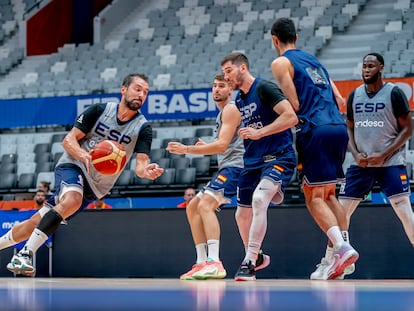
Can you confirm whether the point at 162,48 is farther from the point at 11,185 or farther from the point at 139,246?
the point at 139,246

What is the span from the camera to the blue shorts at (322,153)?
7.03 meters

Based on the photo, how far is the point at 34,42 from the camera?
25188mm

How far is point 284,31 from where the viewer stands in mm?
7164

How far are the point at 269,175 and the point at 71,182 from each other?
1824 mm

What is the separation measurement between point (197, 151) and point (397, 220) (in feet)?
9.32

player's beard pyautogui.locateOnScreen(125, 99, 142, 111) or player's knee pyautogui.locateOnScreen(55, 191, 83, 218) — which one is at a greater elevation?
player's beard pyautogui.locateOnScreen(125, 99, 142, 111)

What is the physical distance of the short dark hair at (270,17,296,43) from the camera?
712 centimetres

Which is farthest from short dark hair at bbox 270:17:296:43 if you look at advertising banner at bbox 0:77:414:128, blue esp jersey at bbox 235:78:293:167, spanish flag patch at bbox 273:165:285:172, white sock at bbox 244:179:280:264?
advertising banner at bbox 0:77:414:128

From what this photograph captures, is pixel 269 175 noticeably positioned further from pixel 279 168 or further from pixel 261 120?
pixel 261 120

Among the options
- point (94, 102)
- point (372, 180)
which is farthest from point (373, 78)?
point (94, 102)

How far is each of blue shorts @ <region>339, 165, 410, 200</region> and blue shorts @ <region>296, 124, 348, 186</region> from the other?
0.77m

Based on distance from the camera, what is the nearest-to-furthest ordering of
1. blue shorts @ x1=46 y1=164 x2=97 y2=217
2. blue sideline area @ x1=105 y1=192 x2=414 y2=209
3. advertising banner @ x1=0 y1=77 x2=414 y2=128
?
1. blue shorts @ x1=46 y1=164 x2=97 y2=217
2. blue sideline area @ x1=105 y1=192 x2=414 y2=209
3. advertising banner @ x1=0 y1=77 x2=414 y2=128

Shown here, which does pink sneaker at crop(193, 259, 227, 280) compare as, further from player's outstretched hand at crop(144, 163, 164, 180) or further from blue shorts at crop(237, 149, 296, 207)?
player's outstretched hand at crop(144, 163, 164, 180)

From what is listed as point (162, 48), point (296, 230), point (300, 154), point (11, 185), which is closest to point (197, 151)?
point (300, 154)
